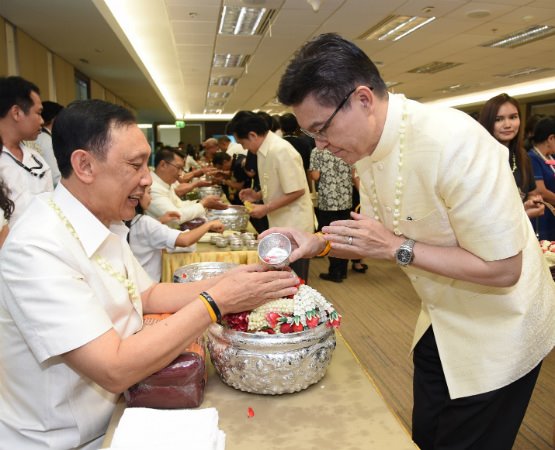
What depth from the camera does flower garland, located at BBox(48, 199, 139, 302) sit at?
1.05 metres

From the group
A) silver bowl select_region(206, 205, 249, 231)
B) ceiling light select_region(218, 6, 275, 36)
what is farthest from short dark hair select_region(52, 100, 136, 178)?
ceiling light select_region(218, 6, 275, 36)

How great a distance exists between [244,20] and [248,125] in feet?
9.86

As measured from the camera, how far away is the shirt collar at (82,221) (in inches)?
41.6

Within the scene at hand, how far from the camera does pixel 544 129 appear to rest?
3.27 meters

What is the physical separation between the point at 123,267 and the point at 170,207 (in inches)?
79.1

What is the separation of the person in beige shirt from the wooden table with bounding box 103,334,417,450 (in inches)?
85.6

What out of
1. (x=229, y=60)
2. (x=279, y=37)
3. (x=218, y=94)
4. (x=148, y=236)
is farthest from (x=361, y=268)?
(x=218, y=94)

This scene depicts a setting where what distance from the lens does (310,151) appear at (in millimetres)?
4648

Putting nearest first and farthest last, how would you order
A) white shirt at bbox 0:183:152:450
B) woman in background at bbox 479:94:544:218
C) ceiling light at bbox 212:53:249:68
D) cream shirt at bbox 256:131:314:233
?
white shirt at bbox 0:183:152:450
woman in background at bbox 479:94:544:218
cream shirt at bbox 256:131:314:233
ceiling light at bbox 212:53:249:68

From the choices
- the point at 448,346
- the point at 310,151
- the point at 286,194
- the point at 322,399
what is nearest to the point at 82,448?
the point at 322,399

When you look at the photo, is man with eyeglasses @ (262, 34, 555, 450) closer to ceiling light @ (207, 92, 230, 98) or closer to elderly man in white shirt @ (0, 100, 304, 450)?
elderly man in white shirt @ (0, 100, 304, 450)

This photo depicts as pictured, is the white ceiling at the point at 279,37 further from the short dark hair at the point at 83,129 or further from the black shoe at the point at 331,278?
the short dark hair at the point at 83,129

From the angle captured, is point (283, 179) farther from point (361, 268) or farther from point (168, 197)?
A: point (361, 268)

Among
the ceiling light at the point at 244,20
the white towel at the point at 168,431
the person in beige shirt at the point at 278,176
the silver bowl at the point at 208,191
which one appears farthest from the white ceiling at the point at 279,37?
the white towel at the point at 168,431
